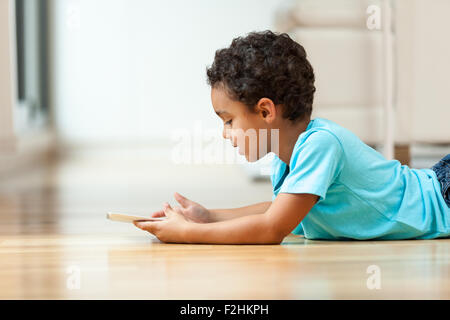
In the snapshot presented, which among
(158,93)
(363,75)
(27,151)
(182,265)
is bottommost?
(27,151)

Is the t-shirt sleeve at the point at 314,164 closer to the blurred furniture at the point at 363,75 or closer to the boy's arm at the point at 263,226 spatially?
the boy's arm at the point at 263,226

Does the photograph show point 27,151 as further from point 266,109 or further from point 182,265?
point 182,265

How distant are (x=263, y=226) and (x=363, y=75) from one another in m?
0.99

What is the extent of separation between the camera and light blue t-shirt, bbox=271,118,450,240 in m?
1.06

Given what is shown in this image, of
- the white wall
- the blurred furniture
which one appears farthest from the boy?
the white wall

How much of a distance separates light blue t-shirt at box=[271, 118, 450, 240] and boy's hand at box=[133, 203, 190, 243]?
0.20 m

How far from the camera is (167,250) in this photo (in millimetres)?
1054

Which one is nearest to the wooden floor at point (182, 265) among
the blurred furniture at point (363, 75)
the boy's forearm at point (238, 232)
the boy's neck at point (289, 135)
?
the boy's forearm at point (238, 232)

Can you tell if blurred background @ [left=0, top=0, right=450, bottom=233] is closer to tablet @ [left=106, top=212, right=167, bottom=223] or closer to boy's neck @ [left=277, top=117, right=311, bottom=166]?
tablet @ [left=106, top=212, right=167, bottom=223]

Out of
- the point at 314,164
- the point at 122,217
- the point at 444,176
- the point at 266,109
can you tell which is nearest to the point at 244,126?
the point at 266,109

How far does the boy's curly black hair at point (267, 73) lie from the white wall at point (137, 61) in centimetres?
301

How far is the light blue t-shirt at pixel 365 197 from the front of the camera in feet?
3.49

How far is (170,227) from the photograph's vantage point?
3.60 feet
